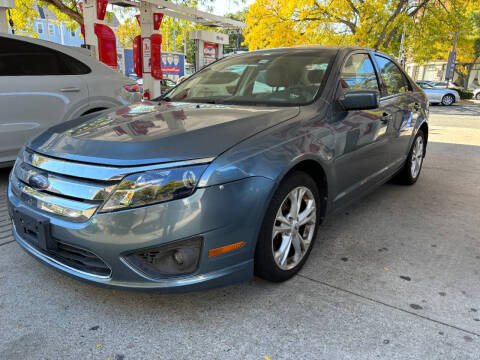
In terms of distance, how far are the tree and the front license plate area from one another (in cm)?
1546

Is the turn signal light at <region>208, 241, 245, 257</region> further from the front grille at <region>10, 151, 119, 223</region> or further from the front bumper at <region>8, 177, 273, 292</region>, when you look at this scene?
the front grille at <region>10, 151, 119, 223</region>

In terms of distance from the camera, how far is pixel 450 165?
5.96 meters

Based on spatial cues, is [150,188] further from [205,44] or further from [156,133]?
[205,44]

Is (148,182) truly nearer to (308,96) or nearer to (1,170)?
(308,96)

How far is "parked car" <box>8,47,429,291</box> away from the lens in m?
1.84

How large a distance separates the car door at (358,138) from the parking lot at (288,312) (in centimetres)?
54

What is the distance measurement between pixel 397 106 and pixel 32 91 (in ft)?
12.8

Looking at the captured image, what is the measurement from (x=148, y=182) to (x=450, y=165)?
219 inches

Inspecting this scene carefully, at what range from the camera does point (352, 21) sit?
53.5 ft

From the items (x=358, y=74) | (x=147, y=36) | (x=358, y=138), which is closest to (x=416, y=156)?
(x=358, y=74)

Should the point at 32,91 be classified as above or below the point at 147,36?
below

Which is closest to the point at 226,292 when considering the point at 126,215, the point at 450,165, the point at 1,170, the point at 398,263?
the point at 126,215

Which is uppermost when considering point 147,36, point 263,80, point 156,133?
point 147,36

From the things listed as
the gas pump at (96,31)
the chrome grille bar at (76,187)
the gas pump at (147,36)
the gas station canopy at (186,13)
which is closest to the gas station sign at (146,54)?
the gas pump at (147,36)
